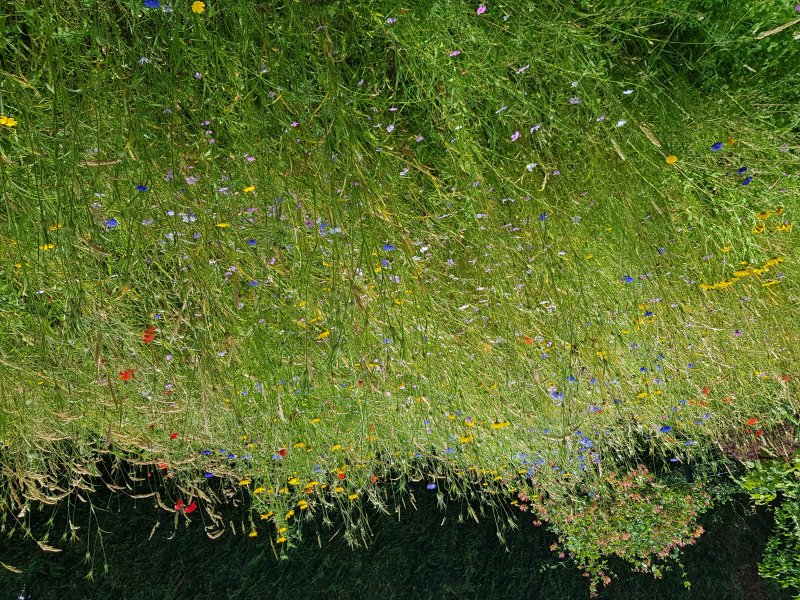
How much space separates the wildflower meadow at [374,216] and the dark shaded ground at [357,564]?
0.83 metres

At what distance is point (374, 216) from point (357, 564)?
350 cm

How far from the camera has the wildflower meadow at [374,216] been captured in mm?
1826

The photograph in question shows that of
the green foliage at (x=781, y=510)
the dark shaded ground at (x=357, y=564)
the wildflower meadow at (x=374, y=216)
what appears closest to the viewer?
the wildflower meadow at (x=374, y=216)

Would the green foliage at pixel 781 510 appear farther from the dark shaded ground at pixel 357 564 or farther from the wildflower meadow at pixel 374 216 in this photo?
the wildflower meadow at pixel 374 216

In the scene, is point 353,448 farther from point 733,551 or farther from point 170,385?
point 733,551

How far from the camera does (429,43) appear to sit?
1.94 metres

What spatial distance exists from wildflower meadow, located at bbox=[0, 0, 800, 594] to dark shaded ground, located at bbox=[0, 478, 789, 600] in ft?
2.74

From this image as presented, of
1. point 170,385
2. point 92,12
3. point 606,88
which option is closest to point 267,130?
point 92,12

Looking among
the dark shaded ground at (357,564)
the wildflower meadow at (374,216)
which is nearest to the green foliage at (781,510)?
the dark shaded ground at (357,564)

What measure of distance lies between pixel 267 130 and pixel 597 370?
2.11m

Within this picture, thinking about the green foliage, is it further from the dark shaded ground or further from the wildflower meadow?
the wildflower meadow

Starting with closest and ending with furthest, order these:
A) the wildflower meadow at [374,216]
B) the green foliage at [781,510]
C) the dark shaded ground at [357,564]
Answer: the wildflower meadow at [374,216]
the dark shaded ground at [357,564]
the green foliage at [781,510]

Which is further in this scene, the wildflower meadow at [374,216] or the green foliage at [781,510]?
the green foliage at [781,510]

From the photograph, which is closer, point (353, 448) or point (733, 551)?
point (353, 448)
